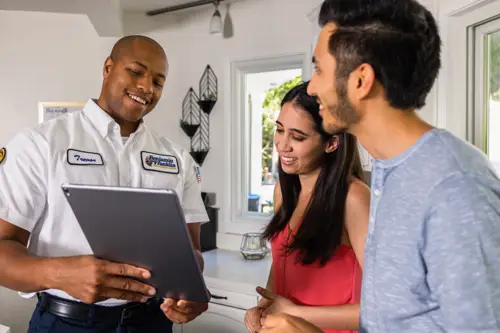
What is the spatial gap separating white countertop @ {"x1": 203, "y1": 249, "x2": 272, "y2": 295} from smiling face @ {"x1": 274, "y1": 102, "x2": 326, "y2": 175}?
1024 millimetres

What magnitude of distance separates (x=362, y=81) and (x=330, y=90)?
0.20ft

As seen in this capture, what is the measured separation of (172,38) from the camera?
285 centimetres

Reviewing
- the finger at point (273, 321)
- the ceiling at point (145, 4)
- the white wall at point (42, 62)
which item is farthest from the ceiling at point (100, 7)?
the finger at point (273, 321)

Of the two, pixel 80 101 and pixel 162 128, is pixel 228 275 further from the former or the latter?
pixel 80 101

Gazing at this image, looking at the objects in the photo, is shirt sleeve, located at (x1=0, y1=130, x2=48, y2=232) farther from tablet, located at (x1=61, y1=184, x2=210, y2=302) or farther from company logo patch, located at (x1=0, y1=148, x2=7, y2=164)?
tablet, located at (x1=61, y1=184, x2=210, y2=302)

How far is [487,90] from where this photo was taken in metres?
1.70

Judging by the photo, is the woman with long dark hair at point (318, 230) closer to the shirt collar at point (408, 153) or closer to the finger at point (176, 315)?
the finger at point (176, 315)

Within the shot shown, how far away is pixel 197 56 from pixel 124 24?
528mm

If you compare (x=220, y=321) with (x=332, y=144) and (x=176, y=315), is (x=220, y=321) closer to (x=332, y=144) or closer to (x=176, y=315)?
(x=176, y=315)

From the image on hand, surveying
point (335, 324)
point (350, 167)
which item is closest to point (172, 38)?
point (350, 167)

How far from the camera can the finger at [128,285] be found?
A: 0.93m

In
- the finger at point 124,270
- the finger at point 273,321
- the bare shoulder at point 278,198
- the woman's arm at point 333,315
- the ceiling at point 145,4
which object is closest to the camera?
the finger at point 273,321

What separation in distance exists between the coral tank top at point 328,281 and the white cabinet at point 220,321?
1.01 metres

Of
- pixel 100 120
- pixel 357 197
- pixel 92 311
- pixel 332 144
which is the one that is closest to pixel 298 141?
pixel 332 144
